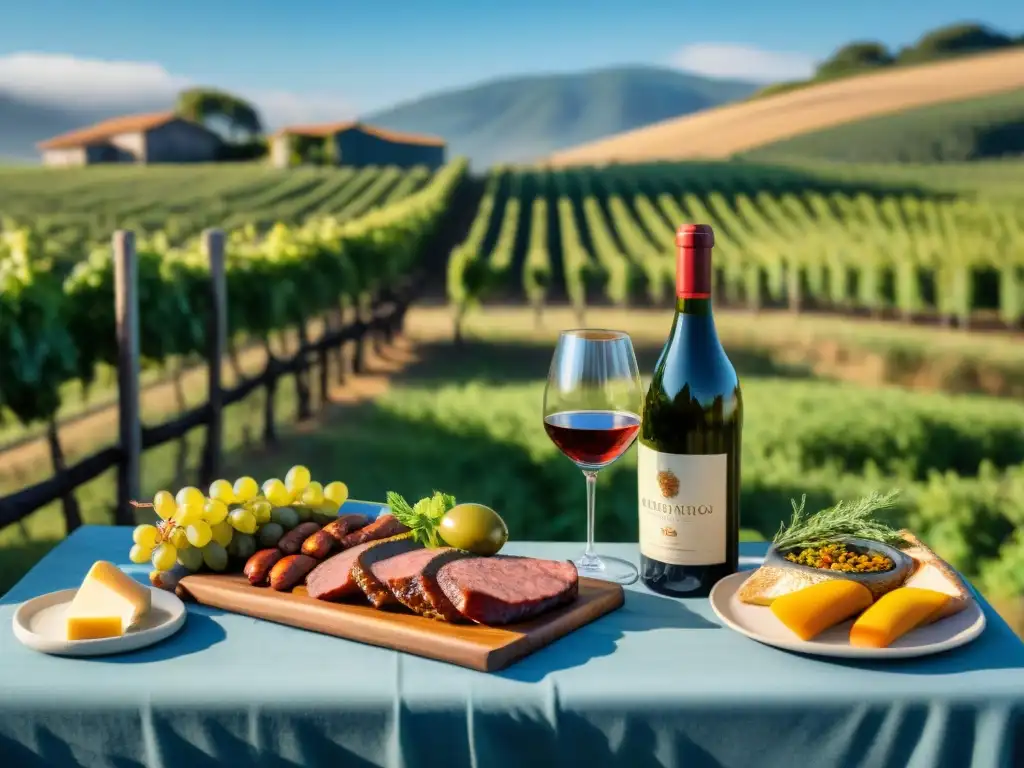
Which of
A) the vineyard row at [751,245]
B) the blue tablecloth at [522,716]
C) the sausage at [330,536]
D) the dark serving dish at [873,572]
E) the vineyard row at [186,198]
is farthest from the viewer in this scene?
the vineyard row at [186,198]

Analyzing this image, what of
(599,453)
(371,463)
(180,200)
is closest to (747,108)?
(180,200)

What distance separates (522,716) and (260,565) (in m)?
0.64

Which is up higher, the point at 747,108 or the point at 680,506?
the point at 747,108

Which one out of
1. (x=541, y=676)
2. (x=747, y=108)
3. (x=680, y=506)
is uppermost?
(x=747, y=108)

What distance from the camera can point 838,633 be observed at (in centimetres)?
178

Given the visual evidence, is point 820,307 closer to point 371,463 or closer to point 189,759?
point 371,463

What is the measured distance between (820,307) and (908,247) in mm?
3438

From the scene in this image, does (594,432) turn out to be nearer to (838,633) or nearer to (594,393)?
(594,393)

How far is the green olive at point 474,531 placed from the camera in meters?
1.96

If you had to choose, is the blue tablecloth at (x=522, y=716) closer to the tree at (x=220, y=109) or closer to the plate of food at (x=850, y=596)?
the plate of food at (x=850, y=596)

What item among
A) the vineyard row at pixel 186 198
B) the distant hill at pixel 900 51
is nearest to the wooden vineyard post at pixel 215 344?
the vineyard row at pixel 186 198

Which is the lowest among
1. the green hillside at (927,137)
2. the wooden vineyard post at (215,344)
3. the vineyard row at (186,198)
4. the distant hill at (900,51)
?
the wooden vineyard post at (215,344)

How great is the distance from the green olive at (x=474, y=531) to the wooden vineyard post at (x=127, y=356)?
13.7ft

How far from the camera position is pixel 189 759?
1.62 m
